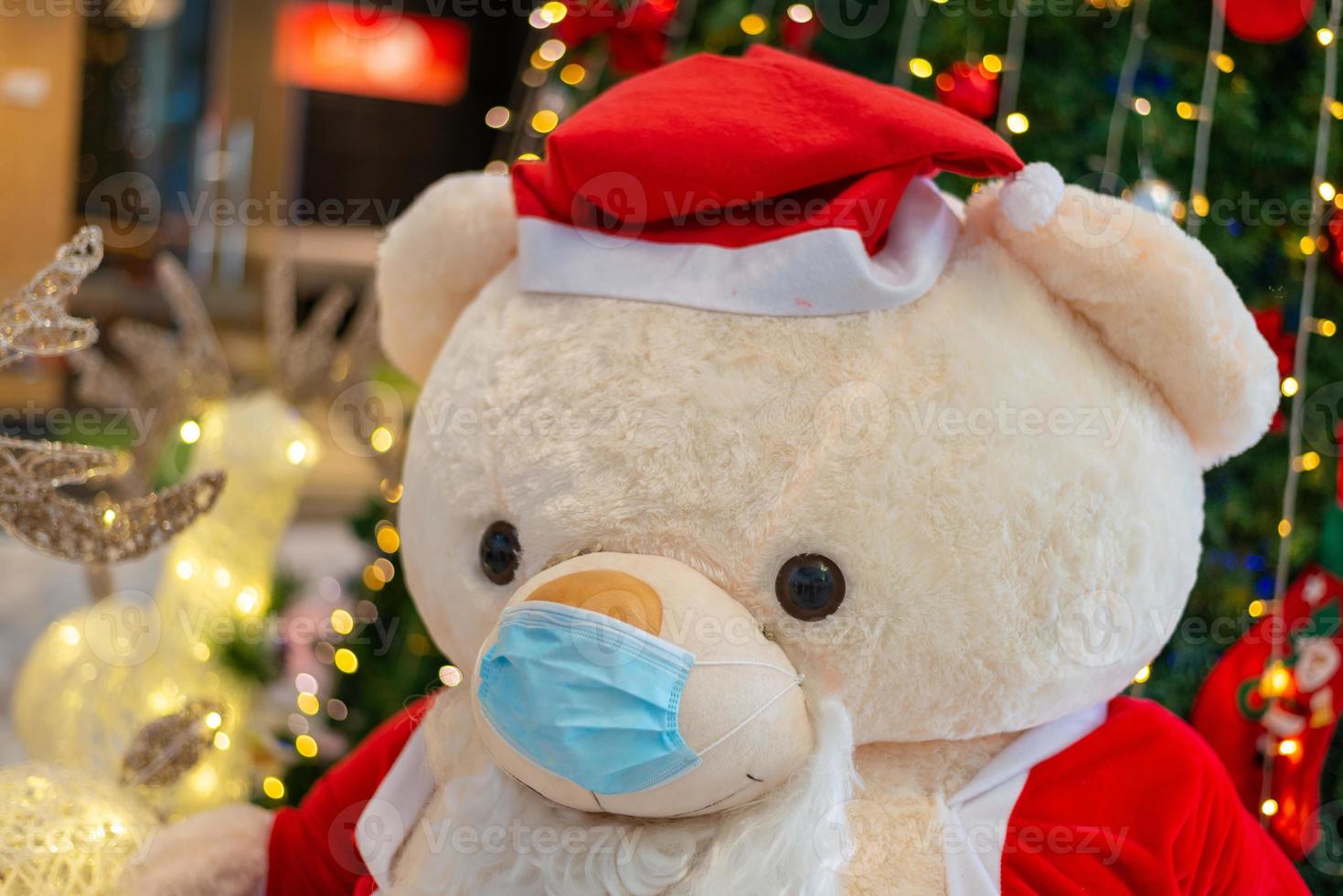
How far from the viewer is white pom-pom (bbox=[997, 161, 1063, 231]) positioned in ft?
2.99

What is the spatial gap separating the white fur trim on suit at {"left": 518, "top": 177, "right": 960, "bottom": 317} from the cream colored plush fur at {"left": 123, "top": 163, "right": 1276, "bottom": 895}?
0.01 m

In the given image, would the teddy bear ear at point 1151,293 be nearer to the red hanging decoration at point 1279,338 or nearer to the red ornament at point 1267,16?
the red hanging decoration at point 1279,338

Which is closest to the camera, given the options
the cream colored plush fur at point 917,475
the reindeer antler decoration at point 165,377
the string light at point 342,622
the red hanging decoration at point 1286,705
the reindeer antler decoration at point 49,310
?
the cream colored plush fur at point 917,475

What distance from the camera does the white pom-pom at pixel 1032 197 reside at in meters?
0.91

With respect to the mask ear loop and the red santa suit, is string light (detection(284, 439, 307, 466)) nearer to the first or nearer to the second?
the red santa suit

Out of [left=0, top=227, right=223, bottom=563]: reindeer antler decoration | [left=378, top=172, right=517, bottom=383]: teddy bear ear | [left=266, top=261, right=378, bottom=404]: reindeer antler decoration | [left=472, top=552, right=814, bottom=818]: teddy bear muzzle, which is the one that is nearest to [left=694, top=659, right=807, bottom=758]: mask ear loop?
[left=472, top=552, right=814, bottom=818]: teddy bear muzzle

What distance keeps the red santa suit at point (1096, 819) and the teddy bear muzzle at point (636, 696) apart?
17 cm

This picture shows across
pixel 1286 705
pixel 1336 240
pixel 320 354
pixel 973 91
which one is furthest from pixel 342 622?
pixel 1336 240

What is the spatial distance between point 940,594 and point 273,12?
514 centimetres

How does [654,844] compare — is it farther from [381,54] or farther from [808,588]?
[381,54]

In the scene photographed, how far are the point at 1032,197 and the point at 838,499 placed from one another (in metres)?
0.26

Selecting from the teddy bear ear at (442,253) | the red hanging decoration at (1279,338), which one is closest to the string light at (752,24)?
the teddy bear ear at (442,253)

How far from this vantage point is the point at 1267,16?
1.33 metres

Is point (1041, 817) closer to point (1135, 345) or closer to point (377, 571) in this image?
point (1135, 345)
